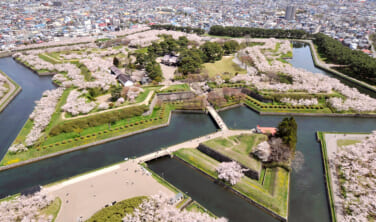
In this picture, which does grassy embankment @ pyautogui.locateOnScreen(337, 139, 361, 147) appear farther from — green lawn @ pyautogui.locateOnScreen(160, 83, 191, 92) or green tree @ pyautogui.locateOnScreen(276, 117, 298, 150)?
green lawn @ pyautogui.locateOnScreen(160, 83, 191, 92)

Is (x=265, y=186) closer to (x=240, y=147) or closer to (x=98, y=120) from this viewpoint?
(x=240, y=147)

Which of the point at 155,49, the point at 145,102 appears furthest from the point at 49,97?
the point at 155,49

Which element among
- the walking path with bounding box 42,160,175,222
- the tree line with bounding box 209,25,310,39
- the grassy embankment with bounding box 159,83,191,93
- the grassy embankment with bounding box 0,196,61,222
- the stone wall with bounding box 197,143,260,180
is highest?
the tree line with bounding box 209,25,310,39

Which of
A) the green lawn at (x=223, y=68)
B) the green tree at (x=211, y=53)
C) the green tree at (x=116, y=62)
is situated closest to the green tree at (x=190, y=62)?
the green lawn at (x=223, y=68)

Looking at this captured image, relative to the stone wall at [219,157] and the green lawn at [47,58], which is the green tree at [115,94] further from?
the green lawn at [47,58]

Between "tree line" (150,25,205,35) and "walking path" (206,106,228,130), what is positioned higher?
"tree line" (150,25,205,35)

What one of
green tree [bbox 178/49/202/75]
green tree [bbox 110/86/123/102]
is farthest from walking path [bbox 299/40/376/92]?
green tree [bbox 110/86/123/102]
